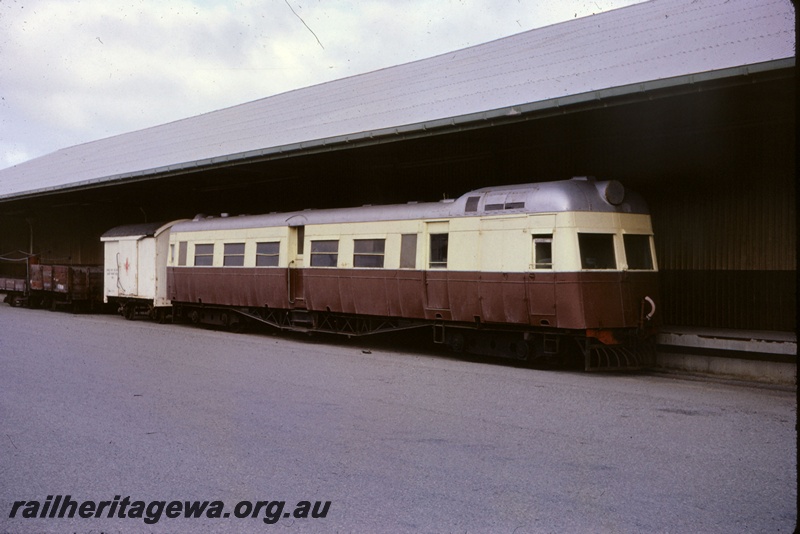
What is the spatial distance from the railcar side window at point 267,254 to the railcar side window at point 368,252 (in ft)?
10.3

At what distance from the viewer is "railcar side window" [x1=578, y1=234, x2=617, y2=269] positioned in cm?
1303

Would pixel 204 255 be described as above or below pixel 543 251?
above

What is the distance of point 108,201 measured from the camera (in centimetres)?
3431

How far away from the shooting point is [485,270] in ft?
46.4

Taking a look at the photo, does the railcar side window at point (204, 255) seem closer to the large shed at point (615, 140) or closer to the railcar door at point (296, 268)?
the large shed at point (615, 140)

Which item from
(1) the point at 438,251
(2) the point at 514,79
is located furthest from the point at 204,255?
(2) the point at 514,79

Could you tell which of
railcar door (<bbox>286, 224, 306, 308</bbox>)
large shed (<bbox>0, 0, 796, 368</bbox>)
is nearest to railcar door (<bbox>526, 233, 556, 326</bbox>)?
large shed (<bbox>0, 0, 796, 368</bbox>)

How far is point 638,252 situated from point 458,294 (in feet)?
11.7

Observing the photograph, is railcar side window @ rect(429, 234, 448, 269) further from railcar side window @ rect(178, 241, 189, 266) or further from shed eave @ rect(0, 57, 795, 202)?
railcar side window @ rect(178, 241, 189, 266)

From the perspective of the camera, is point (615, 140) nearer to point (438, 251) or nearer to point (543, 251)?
point (543, 251)

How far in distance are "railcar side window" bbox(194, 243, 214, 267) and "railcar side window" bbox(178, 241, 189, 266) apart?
674 millimetres

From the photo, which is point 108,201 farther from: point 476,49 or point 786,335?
point 786,335

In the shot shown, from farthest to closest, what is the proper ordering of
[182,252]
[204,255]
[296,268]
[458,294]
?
1. [182,252]
2. [204,255]
3. [296,268]
4. [458,294]

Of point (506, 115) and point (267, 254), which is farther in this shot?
point (267, 254)
